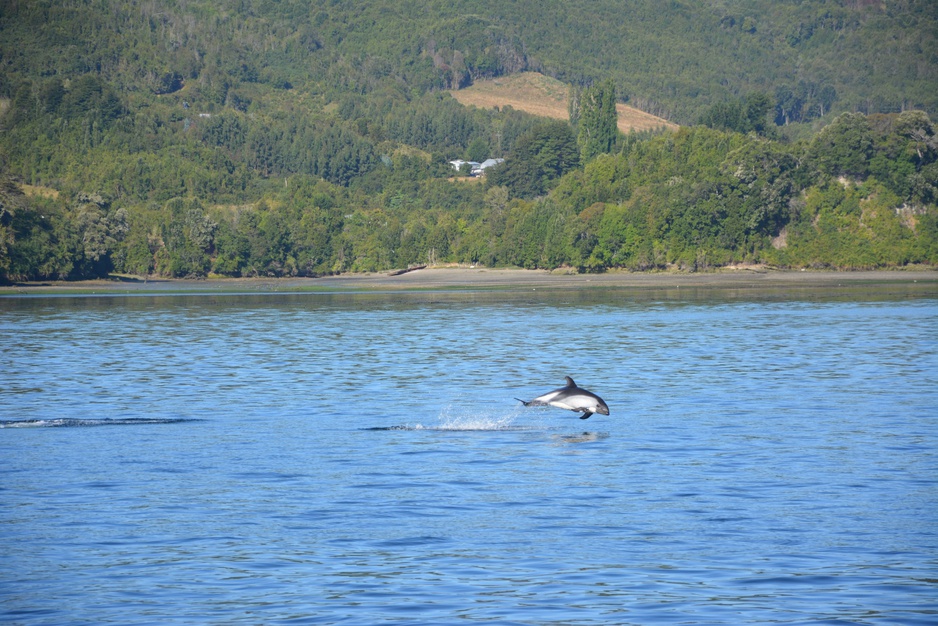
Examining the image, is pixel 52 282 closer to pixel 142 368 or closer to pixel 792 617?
pixel 142 368

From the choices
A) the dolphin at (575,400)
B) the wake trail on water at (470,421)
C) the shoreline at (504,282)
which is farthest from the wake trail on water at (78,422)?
the shoreline at (504,282)

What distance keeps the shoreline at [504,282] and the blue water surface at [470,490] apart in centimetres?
8421

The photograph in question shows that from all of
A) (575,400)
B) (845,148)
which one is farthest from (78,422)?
(845,148)

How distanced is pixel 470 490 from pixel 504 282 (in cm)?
13197

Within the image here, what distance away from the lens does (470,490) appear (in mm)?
24719

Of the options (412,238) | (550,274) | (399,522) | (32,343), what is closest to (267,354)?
(32,343)

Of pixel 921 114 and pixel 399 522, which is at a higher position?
pixel 921 114

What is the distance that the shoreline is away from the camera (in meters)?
138

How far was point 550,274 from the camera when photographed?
16762 cm

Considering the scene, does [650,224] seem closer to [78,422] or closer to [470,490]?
[78,422]

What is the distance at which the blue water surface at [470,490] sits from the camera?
Result: 17.7 metres

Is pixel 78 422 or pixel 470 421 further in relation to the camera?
pixel 78 422

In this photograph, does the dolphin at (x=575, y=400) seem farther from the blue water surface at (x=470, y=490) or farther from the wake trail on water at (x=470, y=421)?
the wake trail on water at (x=470, y=421)

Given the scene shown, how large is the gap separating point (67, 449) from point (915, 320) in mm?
58922
